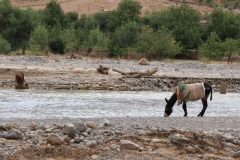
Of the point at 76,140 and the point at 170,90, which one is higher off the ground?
the point at 76,140

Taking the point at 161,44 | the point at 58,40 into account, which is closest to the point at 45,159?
the point at 161,44

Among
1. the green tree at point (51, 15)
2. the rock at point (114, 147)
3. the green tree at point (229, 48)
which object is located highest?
the green tree at point (51, 15)

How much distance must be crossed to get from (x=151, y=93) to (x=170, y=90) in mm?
2691

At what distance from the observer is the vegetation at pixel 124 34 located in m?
59.3

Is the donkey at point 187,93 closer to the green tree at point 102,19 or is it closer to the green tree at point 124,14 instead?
the green tree at point 124,14

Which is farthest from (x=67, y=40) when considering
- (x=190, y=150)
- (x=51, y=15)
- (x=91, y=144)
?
(x=190, y=150)

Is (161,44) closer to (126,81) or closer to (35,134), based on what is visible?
(126,81)

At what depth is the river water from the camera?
1653cm

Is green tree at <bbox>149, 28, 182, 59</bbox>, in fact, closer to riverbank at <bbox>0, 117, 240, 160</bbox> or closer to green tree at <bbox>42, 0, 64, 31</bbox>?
green tree at <bbox>42, 0, 64, 31</bbox>

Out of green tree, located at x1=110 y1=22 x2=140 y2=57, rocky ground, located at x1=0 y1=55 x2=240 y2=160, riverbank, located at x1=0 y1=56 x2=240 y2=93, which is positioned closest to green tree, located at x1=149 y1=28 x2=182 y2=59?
green tree, located at x1=110 y1=22 x2=140 y2=57

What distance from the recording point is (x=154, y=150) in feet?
28.3

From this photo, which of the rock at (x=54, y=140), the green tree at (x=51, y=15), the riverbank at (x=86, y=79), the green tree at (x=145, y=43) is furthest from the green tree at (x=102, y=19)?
the rock at (x=54, y=140)

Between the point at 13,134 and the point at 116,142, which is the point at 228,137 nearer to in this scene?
the point at 116,142

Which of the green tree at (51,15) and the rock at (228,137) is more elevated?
the green tree at (51,15)
